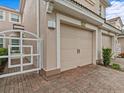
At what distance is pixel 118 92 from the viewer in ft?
11.7

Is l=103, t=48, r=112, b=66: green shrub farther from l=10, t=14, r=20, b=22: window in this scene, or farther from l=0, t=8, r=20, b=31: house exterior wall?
l=10, t=14, r=20, b=22: window

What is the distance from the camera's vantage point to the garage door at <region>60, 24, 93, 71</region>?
577 centimetres

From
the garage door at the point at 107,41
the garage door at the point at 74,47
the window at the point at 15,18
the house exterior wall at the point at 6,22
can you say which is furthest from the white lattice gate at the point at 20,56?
the window at the point at 15,18

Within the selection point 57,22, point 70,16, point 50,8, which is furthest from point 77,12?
point 50,8

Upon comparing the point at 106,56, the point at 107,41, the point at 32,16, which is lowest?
the point at 106,56

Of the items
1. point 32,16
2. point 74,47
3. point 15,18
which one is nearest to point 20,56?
point 74,47

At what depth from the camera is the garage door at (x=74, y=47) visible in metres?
5.77

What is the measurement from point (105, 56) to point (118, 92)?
16.0 feet

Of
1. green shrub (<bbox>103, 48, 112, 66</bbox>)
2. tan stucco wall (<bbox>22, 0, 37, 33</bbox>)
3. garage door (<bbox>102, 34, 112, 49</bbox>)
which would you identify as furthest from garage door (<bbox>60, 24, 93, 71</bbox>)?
garage door (<bbox>102, 34, 112, 49</bbox>)

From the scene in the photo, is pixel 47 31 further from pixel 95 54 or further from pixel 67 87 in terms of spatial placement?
pixel 95 54

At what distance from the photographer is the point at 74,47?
6.44 metres

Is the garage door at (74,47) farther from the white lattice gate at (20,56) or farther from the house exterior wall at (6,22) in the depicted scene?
the house exterior wall at (6,22)

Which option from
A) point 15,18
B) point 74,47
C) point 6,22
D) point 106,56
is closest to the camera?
point 74,47

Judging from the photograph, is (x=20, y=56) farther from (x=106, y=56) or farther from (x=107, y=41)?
(x=107, y=41)
